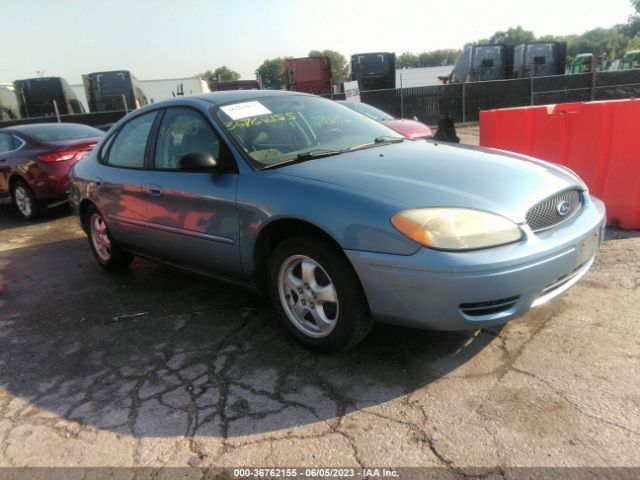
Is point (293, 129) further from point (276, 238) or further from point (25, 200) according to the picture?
point (25, 200)

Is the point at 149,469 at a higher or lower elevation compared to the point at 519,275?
lower

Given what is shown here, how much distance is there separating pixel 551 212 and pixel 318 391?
1.61 m

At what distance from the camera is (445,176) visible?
2.84 meters

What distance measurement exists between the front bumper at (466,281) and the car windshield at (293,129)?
105 centimetres

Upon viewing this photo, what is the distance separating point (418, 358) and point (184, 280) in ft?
8.32

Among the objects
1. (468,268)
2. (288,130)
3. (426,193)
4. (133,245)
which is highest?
(288,130)

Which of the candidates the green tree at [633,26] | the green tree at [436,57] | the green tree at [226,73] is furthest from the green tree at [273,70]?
the green tree at [633,26]

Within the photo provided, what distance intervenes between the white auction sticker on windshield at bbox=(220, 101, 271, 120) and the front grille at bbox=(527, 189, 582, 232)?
1.93m

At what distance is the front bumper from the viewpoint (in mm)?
2393

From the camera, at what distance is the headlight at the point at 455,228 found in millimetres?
2436

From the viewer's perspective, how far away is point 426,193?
2621 mm

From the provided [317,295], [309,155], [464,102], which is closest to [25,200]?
[309,155]

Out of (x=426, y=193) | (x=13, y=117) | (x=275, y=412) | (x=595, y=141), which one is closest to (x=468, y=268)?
(x=426, y=193)

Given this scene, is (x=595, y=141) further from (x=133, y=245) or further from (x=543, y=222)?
(x=133, y=245)
